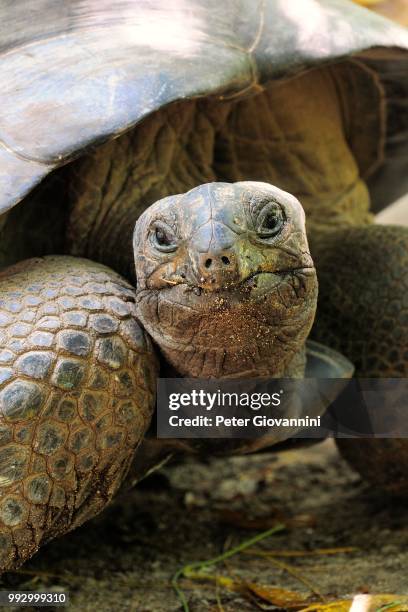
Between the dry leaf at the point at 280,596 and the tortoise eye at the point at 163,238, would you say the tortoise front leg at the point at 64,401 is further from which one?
the dry leaf at the point at 280,596

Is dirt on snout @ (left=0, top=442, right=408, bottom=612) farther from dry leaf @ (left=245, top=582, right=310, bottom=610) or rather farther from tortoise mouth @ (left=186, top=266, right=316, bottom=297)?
tortoise mouth @ (left=186, top=266, right=316, bottom=297)

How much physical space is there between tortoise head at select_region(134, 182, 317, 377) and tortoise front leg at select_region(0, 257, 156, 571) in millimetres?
113

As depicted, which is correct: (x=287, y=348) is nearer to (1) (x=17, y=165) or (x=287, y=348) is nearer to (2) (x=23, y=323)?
(2) (x=23, y=323)

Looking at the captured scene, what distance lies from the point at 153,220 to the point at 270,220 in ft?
0.80

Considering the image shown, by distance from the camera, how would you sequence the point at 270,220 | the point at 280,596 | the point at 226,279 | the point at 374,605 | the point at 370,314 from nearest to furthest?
the point at 226,279 → the point at 270,220 → the point at 374,605 → the point at 280,596 → the point at 370,314

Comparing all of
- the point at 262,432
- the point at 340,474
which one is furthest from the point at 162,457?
the point at 340,474

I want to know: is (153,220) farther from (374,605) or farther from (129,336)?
(374,605)

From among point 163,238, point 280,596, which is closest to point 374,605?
point 280,596

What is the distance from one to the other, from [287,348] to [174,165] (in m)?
0.82

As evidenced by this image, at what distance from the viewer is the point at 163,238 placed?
5.70ft

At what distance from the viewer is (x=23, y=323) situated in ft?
5.85

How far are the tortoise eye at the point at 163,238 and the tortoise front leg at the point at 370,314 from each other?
2.69 ft

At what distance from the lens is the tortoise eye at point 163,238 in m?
1.70

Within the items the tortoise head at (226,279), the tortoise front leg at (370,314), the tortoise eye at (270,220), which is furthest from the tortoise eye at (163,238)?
the tortoise front leg at (370,314)
